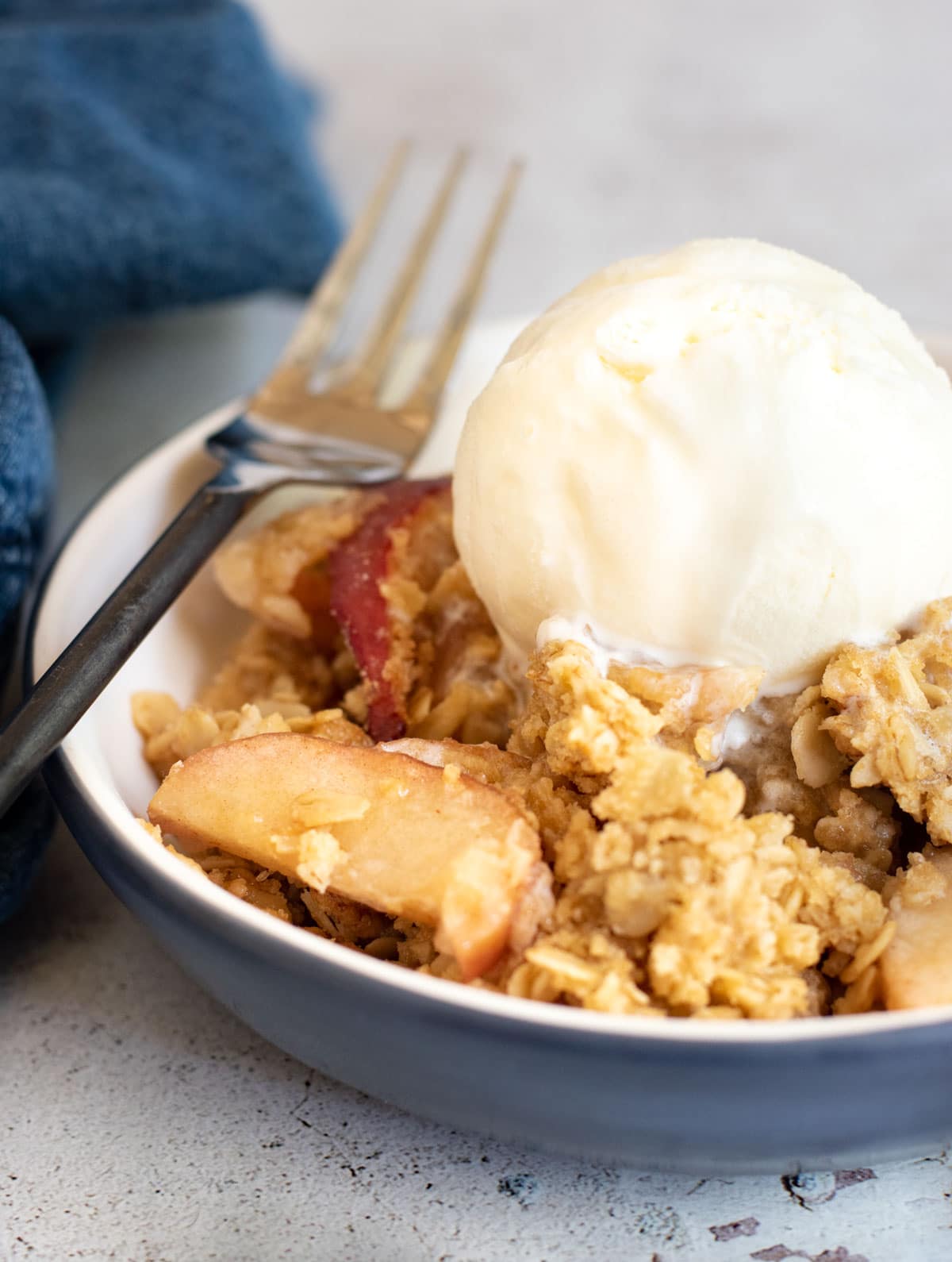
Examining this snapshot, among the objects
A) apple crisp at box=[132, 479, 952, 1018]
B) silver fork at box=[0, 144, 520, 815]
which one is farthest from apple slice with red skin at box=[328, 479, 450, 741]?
silver fork at box=[0, 144, 520, 815]

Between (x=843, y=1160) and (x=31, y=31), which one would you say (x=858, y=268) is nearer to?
(x=31, y=31)

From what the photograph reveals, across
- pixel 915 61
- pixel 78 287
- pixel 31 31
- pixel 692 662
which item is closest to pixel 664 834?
pixel 692 662

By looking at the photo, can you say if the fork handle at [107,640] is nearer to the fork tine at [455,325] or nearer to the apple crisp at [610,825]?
the apple crisp at [610,825]

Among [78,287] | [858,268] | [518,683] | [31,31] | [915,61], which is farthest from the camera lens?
[915,61]

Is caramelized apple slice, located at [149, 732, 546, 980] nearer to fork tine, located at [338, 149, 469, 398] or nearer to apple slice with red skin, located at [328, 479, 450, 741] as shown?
apple slice with red skin, located at [328, 479, 450, 741]

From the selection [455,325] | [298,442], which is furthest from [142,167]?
[298,442]

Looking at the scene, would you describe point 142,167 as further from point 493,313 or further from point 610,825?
point 610,825

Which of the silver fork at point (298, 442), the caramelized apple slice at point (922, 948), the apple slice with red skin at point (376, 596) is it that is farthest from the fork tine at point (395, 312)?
the caramelized apple slice at point (922, 948)
